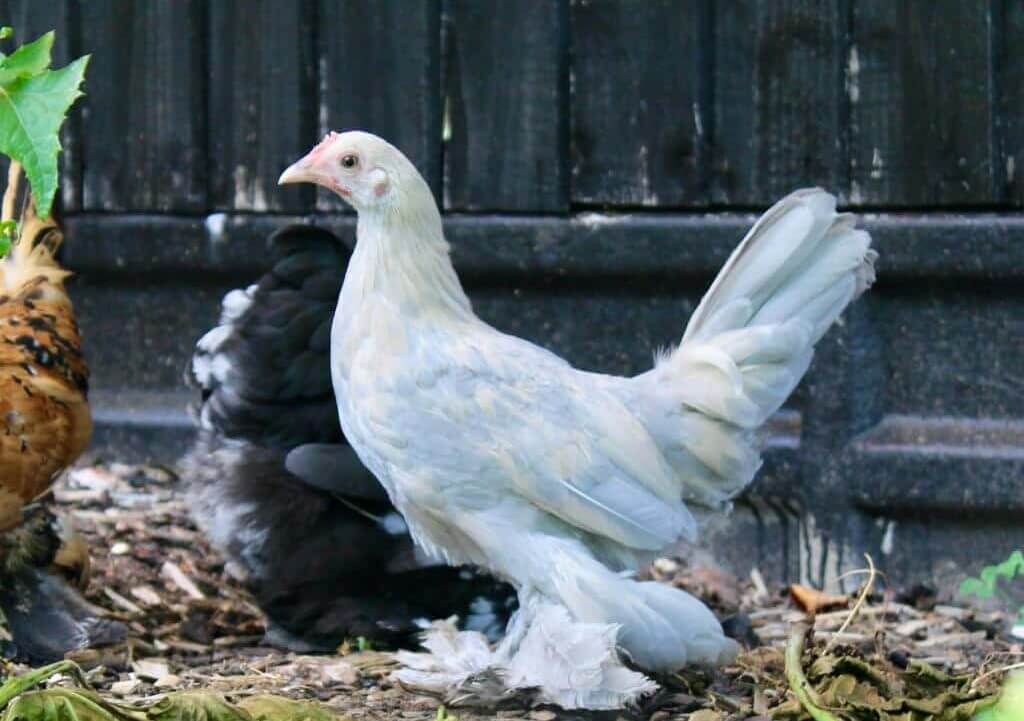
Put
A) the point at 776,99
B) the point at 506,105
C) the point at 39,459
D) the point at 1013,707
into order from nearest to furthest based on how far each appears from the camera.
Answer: the point at 1013,707, the point at 39,459, the point at 776,99, the point at 506,105

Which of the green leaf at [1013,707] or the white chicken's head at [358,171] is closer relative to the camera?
the green leaf at [1013,707]

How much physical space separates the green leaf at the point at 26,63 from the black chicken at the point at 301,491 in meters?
1.53

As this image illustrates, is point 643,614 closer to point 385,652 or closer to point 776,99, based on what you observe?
point 385,652

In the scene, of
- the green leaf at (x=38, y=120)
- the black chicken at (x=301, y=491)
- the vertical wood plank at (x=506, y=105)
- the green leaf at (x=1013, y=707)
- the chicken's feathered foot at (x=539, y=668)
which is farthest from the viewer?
the vertical wood plank at (x=506, y=105)

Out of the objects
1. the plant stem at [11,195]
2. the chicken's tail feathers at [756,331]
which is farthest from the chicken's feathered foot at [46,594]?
the chicken's tail feathers at [756,331]

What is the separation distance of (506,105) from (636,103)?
15.1 inches

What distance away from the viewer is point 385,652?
145 inches

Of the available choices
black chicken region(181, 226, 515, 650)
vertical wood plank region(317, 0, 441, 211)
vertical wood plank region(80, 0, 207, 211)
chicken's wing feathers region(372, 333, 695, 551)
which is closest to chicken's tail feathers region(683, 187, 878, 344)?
chicken's wing feathers region(372, 333, 695, 551)

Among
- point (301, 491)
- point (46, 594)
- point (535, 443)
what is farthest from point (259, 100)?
point (535, 443)

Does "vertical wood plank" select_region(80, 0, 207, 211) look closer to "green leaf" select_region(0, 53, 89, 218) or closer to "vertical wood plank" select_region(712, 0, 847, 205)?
"vertical wood plank" select_region(712, 0, 847, 205)

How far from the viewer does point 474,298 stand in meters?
4.54

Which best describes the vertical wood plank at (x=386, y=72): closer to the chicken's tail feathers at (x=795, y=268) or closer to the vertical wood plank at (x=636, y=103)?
the vertical wood plank at (x=636, y=103)

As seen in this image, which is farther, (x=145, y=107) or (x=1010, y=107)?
(x=145, y=107)

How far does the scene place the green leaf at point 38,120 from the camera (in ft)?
7.57
